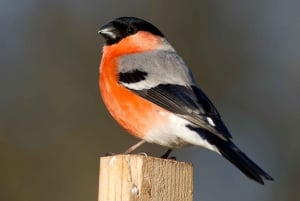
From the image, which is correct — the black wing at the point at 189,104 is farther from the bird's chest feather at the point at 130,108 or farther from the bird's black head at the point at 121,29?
the bird's black head at the point at 121,29

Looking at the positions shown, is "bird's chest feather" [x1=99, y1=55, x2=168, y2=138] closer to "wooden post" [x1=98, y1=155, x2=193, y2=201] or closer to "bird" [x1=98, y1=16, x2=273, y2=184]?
"bird" [x1=98, y1=16, x2=273, y2=184]

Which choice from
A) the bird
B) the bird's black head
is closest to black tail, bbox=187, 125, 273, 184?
the bird

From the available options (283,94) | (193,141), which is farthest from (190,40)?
(193,141)

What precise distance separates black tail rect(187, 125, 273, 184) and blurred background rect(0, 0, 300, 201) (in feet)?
7.32

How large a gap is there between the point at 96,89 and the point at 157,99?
273 cm

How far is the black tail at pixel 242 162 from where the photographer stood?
3498 mm

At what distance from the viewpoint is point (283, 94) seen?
718 centimetres

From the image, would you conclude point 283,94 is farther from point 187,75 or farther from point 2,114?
point 187,75

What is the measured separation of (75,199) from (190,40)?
1.57m

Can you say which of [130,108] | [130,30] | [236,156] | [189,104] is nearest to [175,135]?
[189,104]

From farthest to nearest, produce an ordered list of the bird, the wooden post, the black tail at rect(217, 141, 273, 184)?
the bird
the black tail at rect(217, 141, 273, 184)
the wooden post

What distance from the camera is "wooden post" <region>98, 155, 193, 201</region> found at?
2.94 meters

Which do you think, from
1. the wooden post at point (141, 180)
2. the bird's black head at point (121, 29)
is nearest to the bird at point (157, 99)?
the bird's black head at point (121, 29)

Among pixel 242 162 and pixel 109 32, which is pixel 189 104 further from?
pixel 109 32
